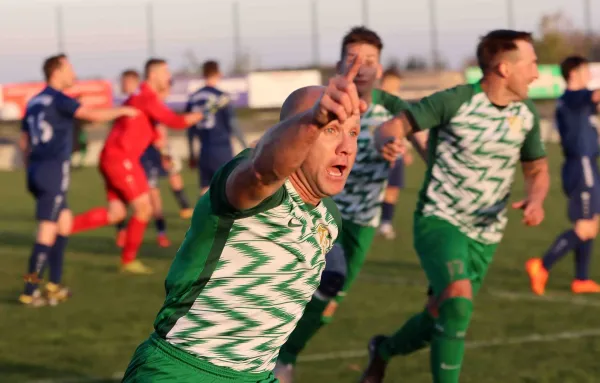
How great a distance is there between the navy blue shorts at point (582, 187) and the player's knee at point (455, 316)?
4905mm

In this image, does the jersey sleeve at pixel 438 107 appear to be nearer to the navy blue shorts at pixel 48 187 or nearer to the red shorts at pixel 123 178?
the navy blue shorts at pixel 48 187

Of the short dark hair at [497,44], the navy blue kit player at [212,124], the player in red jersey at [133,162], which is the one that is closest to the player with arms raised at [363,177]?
the short dark hair at [497,44]

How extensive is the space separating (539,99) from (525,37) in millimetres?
30089

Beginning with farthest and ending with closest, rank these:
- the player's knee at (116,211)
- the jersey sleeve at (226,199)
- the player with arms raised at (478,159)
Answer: the player's knee at (116,211), the player with arms raised at (478,159), the jersey sleeve at (226,199)

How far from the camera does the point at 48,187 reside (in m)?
9.91

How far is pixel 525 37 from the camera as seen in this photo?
20.4 feet

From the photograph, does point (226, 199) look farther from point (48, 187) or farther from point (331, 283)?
point (48, 187)

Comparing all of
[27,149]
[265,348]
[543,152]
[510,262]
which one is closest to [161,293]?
[27,149]

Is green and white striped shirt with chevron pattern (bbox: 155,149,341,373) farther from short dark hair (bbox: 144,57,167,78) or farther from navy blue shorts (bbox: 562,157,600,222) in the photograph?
short dark hair (bbox: 144,57,167,78)

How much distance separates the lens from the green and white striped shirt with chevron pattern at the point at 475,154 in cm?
605

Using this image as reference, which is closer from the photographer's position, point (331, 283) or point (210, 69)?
point (331, 283)

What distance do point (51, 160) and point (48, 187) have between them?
0.87 feet

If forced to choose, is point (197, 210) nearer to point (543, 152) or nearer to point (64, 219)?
point (543, 152)

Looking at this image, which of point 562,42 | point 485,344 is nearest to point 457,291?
point 485,344
